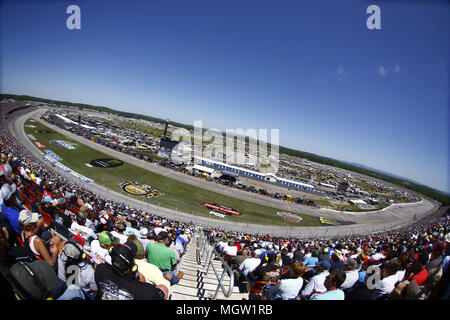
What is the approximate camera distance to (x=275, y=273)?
3.98 metres

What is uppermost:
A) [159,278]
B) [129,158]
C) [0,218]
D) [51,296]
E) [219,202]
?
[0,218]

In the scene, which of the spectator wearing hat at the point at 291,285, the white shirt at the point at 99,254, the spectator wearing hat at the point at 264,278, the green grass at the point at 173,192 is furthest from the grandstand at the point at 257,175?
the spectator wearing hat at the point at 291,285

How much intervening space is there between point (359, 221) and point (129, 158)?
182ft

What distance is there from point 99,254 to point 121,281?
228cm

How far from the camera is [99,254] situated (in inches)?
161

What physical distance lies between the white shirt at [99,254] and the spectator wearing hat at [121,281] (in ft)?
5.91

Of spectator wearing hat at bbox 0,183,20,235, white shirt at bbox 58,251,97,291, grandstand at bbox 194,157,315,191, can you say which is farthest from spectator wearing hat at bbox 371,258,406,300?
grandstand at bbox 194,157,315,191

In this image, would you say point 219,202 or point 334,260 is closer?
point 334,260

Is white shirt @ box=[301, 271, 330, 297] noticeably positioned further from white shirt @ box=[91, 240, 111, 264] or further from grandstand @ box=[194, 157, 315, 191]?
grandstand @ box=[194, 157, 315, 191]

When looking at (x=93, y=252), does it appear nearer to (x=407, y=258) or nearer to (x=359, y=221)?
(x=407, y=258)

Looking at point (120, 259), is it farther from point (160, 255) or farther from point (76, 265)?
point (160, 255)

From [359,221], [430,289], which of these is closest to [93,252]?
[430,289]

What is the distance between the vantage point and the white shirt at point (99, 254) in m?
4.00

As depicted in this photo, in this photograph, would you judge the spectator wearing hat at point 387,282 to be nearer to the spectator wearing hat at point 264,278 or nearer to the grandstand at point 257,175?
the spectator wearing hat at point 264,278
